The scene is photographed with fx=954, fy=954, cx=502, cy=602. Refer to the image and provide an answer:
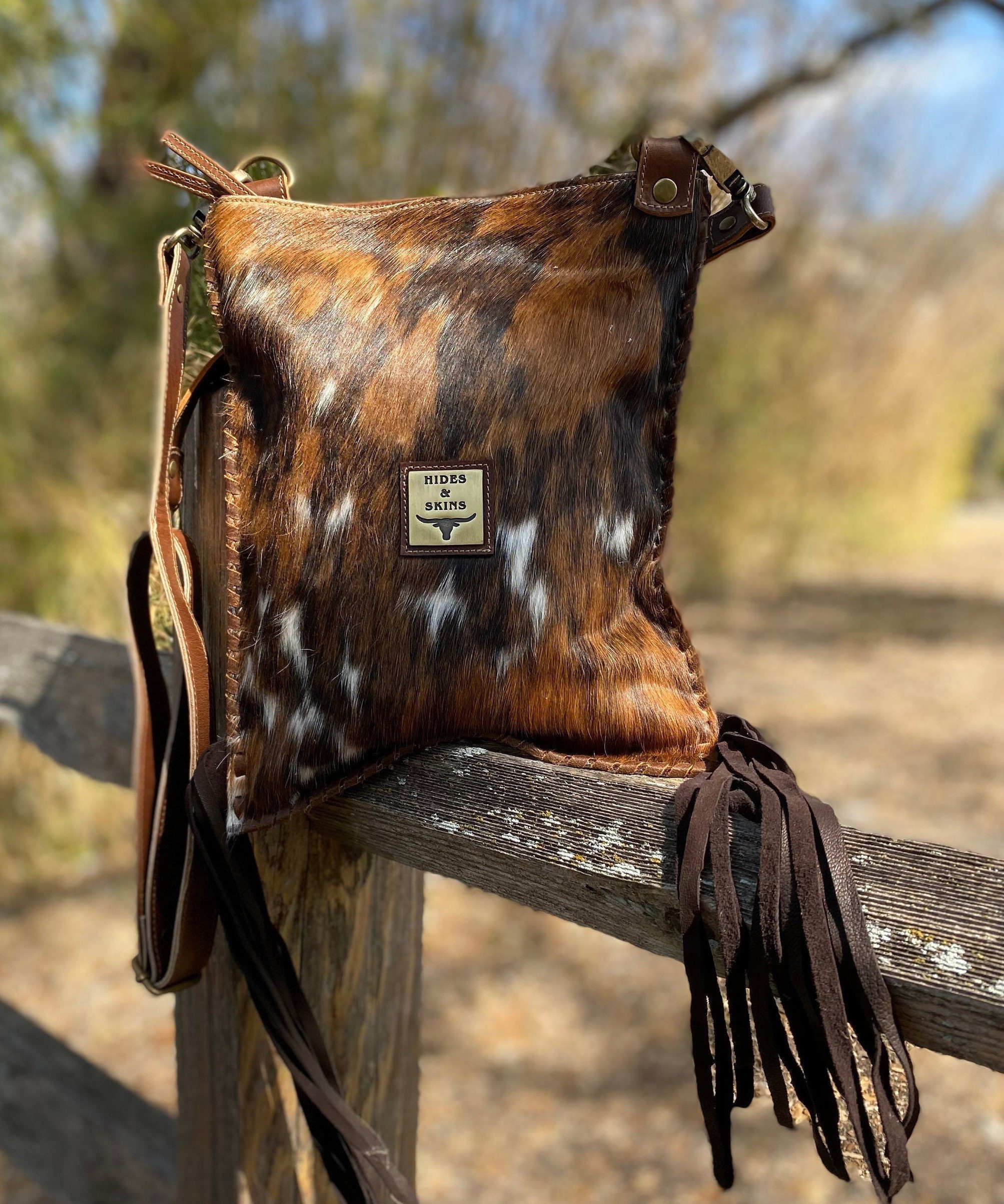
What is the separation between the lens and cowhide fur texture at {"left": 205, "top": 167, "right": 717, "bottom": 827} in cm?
76

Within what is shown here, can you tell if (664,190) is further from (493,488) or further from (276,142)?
(276,142)

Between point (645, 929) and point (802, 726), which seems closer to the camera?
point (645, 929)

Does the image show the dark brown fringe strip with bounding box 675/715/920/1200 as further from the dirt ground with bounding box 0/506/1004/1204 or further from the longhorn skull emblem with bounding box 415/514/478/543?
the dirt ground with bounding box 0/506/1004/1204

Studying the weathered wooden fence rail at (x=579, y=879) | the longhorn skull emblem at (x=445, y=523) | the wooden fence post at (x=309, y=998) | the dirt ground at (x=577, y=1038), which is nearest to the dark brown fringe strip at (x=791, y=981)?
the weathered wooden fence rail at (x=579, y=879)

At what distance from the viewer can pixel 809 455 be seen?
26.3 ft

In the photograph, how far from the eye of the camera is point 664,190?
74 centimetres

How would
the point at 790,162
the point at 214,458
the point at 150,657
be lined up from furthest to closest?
the point at 790,162, the point at 150,657, the point at 214,458

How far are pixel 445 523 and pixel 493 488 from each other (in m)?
0.05

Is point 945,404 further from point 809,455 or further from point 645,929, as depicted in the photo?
point 645,929

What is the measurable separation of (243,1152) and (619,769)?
2.12 feet

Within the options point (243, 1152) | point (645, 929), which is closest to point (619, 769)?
point (645, 929)

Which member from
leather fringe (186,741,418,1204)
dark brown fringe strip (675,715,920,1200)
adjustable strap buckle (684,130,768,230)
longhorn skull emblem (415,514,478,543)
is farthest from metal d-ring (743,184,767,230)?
leather fringe (186,741,418,1204)

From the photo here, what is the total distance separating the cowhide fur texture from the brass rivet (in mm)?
15

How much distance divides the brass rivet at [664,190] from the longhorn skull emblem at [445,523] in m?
0.28
